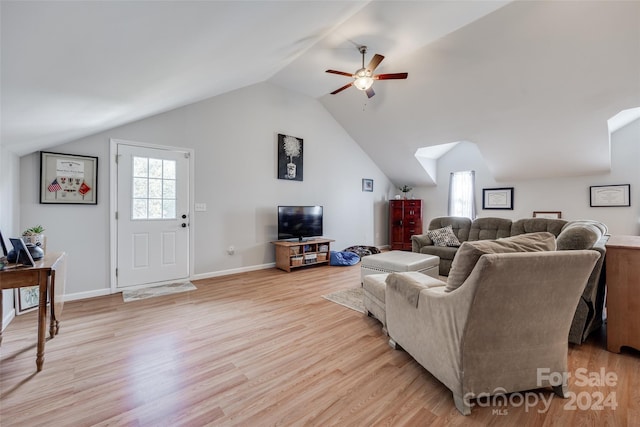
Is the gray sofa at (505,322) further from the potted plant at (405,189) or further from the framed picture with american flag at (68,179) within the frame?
the potted plant at (405,189)

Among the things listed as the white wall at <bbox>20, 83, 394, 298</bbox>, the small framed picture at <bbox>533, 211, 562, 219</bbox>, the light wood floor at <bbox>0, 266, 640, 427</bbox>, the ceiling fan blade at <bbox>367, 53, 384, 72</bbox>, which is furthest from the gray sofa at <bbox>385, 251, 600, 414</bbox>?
the small framed picture at <bbox>533, 211, 562, 219</bbox>

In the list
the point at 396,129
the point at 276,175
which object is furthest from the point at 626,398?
the point at 396,129

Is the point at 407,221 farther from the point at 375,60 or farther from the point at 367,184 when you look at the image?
the point at 375,60

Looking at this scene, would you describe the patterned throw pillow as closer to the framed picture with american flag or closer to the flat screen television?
the flat screen television

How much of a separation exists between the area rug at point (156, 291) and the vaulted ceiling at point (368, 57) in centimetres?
193

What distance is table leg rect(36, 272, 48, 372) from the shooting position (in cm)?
185

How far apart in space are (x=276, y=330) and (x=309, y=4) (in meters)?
2.79

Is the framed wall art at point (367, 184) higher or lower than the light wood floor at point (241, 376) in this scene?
higher

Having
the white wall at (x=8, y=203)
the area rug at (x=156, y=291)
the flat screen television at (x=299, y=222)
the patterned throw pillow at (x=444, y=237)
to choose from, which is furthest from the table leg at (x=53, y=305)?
the patterned throw pillow at (x=444, y=237)

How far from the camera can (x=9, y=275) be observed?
1.83 meters

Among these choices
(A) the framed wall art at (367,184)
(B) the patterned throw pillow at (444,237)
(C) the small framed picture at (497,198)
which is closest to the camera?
(B) the patterned throw pillow at (444,237)

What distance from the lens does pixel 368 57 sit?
3973 mm

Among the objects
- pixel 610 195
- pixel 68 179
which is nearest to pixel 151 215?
pixel 68 179

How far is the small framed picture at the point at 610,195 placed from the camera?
187 inches
